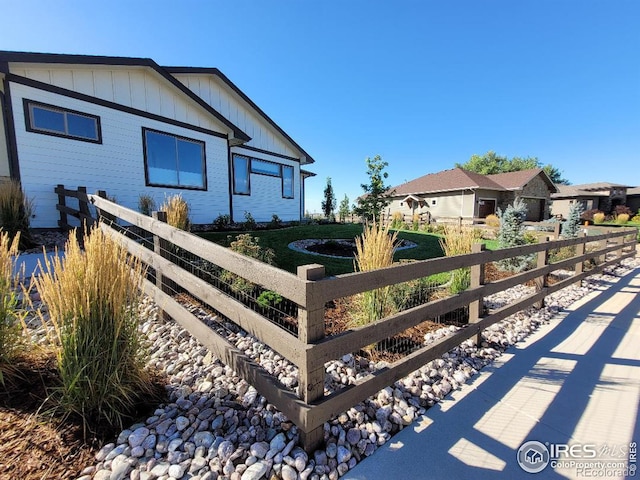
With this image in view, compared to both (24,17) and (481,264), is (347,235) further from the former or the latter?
(24,17)

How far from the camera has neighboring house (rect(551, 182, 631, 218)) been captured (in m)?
26.5

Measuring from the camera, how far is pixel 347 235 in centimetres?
845

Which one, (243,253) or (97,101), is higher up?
(97,101)

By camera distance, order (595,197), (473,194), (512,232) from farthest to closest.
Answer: (595,197), (473,194), (512,232)

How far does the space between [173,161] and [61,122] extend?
2.40 metres

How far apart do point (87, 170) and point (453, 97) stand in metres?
16.2

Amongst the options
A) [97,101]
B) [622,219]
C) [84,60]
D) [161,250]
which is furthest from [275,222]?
[622,219]

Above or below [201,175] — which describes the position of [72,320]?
below

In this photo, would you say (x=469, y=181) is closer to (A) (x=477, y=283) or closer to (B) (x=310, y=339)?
(A) (x=477, y=283)

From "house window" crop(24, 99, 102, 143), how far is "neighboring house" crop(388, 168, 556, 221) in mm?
16540

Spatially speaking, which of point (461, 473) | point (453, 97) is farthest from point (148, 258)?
point (453, 97)

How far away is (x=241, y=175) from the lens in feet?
32.3

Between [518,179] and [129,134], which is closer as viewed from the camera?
[129,134]

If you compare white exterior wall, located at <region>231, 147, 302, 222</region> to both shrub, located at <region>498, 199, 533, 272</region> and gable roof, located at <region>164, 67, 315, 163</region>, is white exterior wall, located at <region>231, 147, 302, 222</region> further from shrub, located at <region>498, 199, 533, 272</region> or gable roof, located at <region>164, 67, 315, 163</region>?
shrub, located at <region>498, 199, 533, 272</region>
